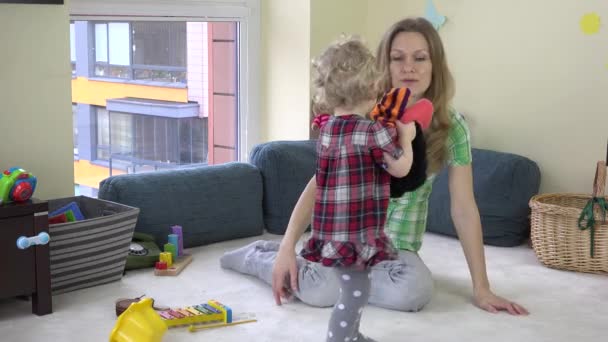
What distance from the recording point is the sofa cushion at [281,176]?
3.04 metres

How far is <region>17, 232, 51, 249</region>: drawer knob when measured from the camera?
213cm

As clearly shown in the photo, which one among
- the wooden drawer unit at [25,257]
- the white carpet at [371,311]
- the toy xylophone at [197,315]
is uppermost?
the wooden drawer unit at [25,257]

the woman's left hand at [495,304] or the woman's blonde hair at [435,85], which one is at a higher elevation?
the woman's blonde hair at [435,85]

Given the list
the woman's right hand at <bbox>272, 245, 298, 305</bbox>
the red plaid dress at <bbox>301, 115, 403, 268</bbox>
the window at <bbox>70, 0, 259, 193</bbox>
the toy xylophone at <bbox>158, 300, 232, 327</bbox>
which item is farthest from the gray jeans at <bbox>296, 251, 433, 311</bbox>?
the window at <bbox>70, 0, 259, 193</bbox>

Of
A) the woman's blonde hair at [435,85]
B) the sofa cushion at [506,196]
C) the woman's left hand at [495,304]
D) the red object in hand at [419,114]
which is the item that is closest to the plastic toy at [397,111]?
the red object in hand at [419,114]

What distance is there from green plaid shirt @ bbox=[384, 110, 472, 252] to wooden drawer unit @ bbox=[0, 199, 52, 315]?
91 centimetres

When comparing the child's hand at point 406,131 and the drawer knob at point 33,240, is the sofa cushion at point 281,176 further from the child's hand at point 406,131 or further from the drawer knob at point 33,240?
the child's hand at point 406,131

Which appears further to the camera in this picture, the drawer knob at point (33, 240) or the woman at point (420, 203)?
the woman at point (420, 203)

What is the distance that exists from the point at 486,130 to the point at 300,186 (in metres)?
0.74

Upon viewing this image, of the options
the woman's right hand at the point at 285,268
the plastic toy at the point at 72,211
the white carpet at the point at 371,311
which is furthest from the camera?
the plastic toy at the point at 72,211

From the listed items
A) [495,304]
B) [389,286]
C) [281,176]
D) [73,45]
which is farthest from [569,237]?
[73,45]

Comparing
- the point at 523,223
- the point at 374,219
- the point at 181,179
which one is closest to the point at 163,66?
the point at 181,179

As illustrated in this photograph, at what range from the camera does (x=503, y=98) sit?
123 inches

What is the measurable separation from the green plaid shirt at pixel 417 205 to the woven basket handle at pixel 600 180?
0.58m
